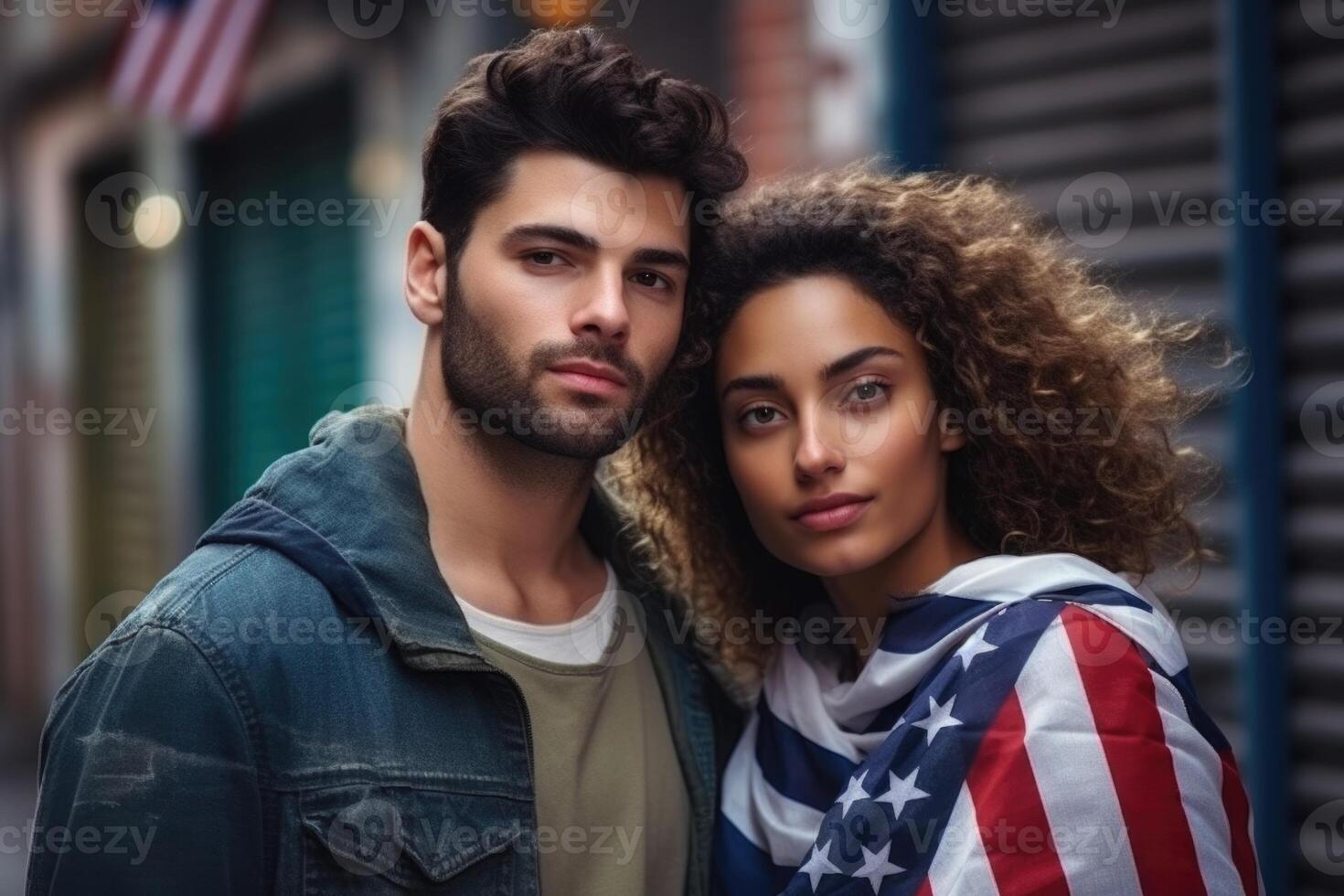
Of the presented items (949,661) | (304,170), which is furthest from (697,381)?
(304,170)

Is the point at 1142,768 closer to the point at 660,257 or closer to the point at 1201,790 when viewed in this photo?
the point at 1201,790

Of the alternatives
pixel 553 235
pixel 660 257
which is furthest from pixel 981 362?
pixel 553 235

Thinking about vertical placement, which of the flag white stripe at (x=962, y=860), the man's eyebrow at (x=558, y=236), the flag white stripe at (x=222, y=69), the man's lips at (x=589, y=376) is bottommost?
the flag white stripe at (x=962, y=860)

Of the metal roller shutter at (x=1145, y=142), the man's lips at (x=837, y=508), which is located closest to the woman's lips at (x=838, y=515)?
the man's lips at (x=837, y=508)

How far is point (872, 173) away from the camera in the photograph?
3238mm

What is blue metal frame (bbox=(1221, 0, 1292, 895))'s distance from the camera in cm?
400

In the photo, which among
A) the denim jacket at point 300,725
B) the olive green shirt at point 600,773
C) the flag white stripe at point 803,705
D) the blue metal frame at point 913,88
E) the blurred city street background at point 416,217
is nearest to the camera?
the denim jacket at point 300,725

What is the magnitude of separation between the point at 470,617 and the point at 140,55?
554cm

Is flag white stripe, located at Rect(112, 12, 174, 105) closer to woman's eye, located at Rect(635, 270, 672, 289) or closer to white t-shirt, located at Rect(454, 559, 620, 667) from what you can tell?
woman's eye, located at Rect(635, 270, 672, 289)

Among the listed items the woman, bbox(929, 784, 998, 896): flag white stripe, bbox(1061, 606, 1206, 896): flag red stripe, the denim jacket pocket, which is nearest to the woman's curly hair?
the woman

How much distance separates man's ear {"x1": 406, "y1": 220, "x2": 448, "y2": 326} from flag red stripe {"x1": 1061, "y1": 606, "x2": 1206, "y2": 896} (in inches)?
56.9

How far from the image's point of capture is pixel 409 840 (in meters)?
2.39

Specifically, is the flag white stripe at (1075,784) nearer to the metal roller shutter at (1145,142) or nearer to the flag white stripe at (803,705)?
the flag white stripe at (803,705)

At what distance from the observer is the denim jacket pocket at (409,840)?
2.33 meters
